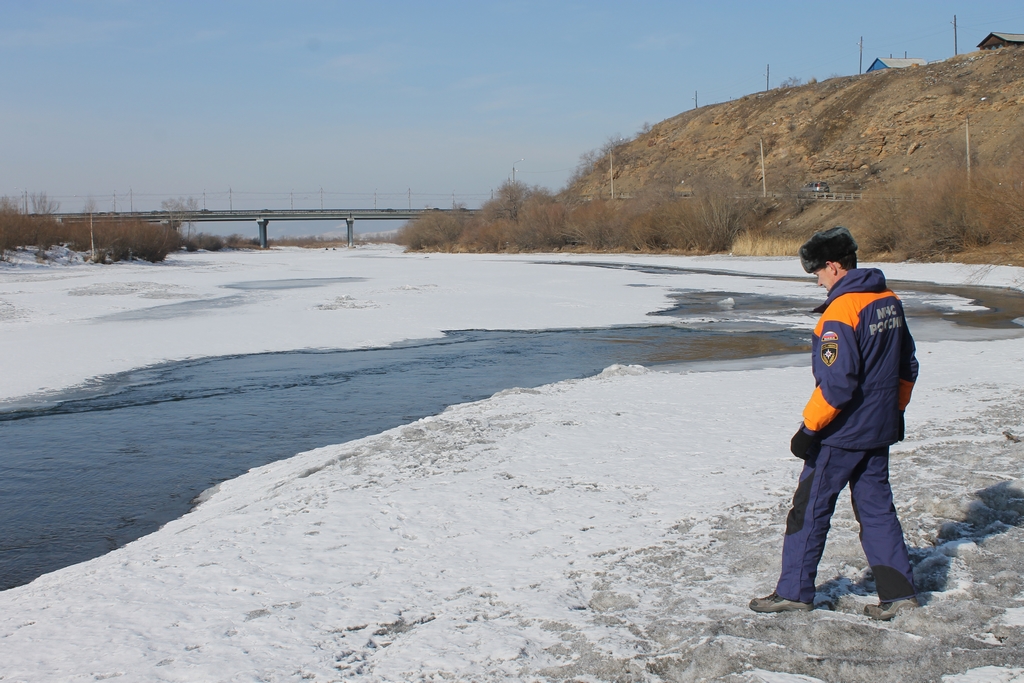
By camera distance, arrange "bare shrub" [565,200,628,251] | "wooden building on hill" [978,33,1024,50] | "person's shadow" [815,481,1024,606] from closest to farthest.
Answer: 1. "person's shadow" [815,481,1024,606]
2. "bare shrub" [565,200,628,251]
3. "wooden building on hill" [978,33,1024,50]

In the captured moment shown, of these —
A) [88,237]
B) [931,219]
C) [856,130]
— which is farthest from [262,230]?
[931,219]

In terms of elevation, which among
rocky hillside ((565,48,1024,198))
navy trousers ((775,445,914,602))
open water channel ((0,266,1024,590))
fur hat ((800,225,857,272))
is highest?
rocky hillside ((565,48,1024,198))

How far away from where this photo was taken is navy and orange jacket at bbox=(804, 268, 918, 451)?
3.44 meters

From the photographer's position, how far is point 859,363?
3.48 metres

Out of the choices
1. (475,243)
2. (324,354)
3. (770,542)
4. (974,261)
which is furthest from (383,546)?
(475,243)

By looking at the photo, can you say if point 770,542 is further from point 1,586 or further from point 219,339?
point 219,339

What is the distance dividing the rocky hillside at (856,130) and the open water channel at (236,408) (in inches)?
1460

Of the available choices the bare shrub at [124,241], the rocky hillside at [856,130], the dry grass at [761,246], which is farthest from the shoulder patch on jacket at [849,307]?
the bare shrub at [124,241]

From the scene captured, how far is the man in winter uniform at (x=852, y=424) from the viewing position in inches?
136

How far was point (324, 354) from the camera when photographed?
1481 cm

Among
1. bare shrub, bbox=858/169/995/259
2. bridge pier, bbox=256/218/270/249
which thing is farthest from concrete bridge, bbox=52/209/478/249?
bare shrub, bbox=858/169/995/259

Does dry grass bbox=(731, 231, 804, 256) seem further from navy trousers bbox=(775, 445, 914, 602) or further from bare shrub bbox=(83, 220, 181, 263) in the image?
navy trousers bbox=(775, 445, 914, 602)

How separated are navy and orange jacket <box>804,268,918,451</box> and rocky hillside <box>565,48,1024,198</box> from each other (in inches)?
1883

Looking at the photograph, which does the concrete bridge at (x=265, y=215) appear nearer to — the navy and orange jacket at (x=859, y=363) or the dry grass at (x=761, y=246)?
the dry grass at (x=761, y=246)
